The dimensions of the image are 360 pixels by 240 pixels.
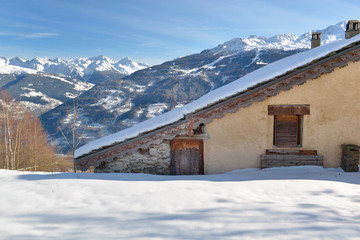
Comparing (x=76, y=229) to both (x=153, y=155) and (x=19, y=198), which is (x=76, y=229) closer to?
(x=19, y=198)

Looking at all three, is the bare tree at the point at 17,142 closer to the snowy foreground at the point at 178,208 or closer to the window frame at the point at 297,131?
the snowy foreground at the point at 178,208

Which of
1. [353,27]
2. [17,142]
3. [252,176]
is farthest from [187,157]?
[17,142]

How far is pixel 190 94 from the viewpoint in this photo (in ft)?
546

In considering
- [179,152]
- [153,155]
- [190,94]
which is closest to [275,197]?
[179,152]

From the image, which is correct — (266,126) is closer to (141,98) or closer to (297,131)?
(297,131)

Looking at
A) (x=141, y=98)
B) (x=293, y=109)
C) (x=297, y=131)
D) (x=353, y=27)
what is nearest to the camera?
(x=293, y=109)

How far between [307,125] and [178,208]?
5.91 meters

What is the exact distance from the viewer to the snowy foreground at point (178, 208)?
12.6 feet

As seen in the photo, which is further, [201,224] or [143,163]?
[143,163]

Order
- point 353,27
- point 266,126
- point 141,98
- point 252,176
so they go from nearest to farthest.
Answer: point 252,176 → point 266,126 → point 353,27 → point 141,98

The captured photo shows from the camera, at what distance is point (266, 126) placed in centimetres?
830

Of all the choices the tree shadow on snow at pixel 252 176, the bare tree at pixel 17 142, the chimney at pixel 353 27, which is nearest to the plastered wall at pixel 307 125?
the tree shadow on snow at pixel 252 176

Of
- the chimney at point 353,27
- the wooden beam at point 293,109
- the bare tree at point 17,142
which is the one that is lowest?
the bare tree at point 17,142

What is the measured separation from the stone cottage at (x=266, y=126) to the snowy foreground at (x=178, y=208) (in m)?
1.51
